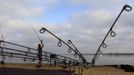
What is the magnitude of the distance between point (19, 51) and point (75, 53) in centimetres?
950

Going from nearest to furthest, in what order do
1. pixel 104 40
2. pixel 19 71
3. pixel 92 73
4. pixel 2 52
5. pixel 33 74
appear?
pixel 2 52, pixel 19 71, pixel 33 74, pixel 104 40, pixel 92 73

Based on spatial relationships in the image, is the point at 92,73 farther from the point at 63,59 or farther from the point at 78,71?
the point at 63,59

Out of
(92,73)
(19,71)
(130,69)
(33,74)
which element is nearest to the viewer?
(19,71)

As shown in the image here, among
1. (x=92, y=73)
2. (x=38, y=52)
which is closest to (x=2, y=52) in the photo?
(x=38, y=52)

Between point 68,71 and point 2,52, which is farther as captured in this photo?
point 68,71

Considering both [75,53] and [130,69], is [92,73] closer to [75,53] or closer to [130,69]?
[75,53]

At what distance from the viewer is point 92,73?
24969 millimetres

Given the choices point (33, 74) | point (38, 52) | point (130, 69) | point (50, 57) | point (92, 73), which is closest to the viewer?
point (33, 74)

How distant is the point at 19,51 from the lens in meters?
13.6

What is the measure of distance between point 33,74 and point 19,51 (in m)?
1.46

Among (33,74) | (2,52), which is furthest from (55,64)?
(2,52)

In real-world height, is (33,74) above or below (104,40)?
below

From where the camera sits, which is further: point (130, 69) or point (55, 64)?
point (130, 69)

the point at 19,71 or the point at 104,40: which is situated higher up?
the point at 104,40
